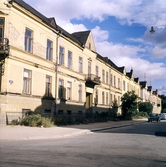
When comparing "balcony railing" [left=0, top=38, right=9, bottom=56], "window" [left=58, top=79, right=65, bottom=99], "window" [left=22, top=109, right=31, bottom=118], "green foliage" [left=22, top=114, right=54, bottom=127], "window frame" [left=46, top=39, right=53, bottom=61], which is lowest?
"green foliage" [left=22, top=114, right=54, bottom=127]

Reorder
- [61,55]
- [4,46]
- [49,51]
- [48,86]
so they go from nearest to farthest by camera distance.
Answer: [4,46] → [48,86] → [49,51] → [61,55]

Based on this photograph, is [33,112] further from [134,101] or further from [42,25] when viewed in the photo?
[134,101]

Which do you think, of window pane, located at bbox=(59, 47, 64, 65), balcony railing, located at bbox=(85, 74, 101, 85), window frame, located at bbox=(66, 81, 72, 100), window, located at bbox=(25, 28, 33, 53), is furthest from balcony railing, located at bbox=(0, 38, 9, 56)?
balcony railing, located at bbox=(85, 74, 101, 85)

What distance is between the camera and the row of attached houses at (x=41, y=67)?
68.0 ft

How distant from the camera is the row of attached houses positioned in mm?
20719

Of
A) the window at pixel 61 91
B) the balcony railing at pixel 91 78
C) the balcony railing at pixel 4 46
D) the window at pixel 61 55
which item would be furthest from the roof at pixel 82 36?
the balcony railing at pixel 4 46

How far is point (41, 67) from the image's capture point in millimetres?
25391

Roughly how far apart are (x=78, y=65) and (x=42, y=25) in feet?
32.5

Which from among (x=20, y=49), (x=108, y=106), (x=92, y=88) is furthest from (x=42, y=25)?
(x=108, y=106)

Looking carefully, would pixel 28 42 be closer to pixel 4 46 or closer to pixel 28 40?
pixel 28 40

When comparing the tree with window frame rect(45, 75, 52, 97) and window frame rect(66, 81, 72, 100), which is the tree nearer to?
A: window frame rect(66, 81, 72, 100)

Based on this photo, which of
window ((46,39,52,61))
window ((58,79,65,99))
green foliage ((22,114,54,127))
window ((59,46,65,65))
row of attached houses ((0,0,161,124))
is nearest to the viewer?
green foliage ((22,114,54,127))

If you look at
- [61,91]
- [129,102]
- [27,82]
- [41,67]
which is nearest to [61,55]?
[61,91]

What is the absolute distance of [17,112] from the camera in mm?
21234
